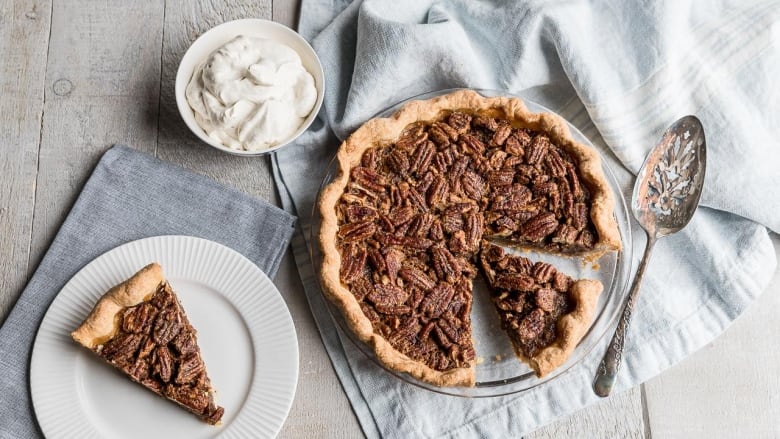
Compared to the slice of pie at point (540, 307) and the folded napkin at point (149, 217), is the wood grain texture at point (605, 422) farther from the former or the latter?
the folded napkin at point (149, 217)

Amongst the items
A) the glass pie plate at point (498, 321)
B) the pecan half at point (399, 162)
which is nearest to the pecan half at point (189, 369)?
the glass pie plate at point (498, 321)

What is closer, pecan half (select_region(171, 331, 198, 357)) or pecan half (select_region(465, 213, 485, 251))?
pecan half (select_region(171, 331, 198, 357))

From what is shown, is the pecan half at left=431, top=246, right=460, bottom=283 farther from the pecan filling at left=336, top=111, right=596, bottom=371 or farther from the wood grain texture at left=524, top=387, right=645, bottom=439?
the wood grain texture at left=524, top=387, right=645, bottom=439

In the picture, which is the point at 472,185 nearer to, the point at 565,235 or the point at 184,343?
the point at 565,235

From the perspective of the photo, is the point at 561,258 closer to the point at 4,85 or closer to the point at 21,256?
the point at 21,256

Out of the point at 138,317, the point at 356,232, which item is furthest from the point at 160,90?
the point at 356,232

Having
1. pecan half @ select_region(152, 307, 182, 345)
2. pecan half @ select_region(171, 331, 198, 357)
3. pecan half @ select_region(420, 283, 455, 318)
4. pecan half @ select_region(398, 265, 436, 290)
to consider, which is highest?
pecan half @ select_region(398, 265, 436, 290)

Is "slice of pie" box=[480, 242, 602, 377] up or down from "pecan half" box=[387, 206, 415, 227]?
down

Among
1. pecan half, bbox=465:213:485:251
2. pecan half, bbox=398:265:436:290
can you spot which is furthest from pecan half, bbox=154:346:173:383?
pecan half, bbox=465:213:485:251
